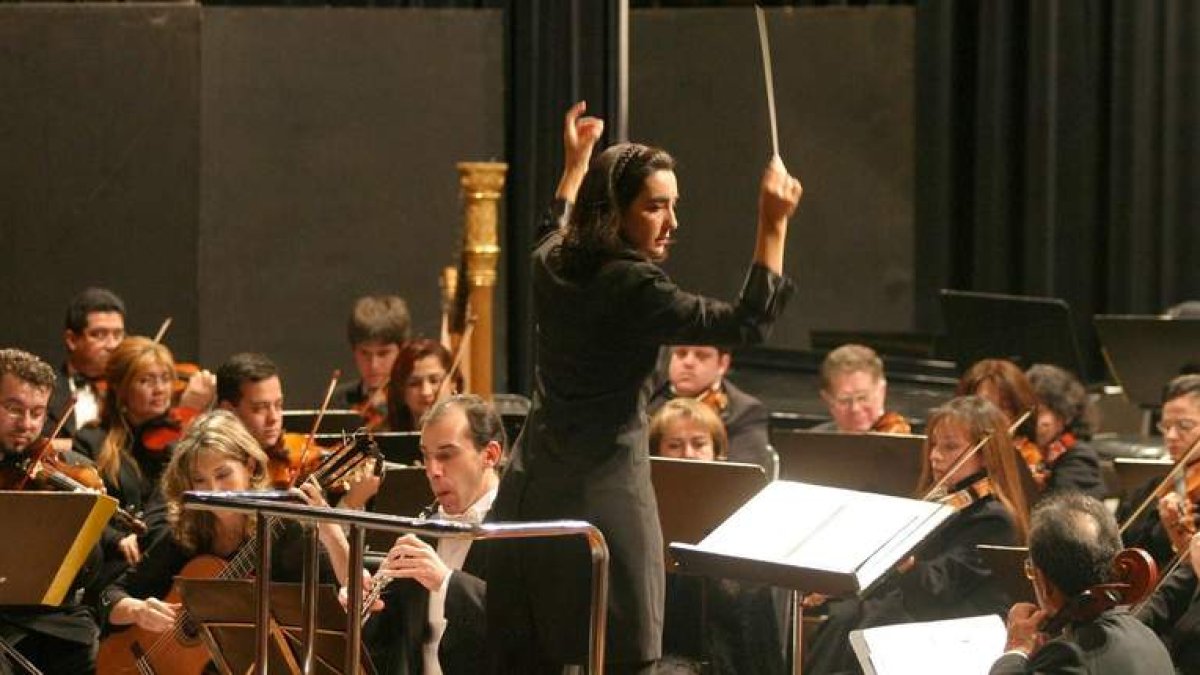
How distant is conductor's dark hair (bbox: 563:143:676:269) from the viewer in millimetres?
3709

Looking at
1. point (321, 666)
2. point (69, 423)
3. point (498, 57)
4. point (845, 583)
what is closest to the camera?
point (845, 583)

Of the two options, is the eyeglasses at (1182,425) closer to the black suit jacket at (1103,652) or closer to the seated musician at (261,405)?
the black suit jacket at (1103,652)

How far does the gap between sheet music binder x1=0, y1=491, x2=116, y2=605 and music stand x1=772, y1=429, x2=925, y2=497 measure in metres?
2.06

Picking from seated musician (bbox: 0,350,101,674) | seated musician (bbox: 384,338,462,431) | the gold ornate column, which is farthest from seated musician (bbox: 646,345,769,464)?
seated musician (bbox: 0,350,101,674)

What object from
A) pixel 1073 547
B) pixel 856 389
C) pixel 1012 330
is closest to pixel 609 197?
pixel 1073 547

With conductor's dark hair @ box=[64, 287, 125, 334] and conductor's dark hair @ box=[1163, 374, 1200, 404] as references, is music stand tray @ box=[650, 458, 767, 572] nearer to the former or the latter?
conductor's dark hair @ box=[1163, 374, 1200, 404]

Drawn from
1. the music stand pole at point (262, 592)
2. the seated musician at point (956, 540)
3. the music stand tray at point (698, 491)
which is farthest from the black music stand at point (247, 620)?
the seated musician at point (956, 540)

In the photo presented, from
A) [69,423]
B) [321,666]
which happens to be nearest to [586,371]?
[321,666]

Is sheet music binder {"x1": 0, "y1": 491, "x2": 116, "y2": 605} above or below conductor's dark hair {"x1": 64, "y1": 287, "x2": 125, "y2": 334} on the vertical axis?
below

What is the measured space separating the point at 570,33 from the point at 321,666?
5.41m

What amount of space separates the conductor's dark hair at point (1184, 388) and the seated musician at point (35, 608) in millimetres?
2863

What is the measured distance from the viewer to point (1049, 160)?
373 inches

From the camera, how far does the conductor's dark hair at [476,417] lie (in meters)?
4.65

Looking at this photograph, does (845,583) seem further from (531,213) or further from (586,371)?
(531,213)
